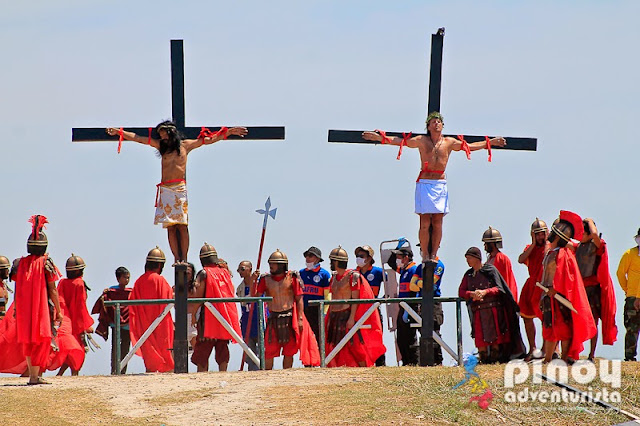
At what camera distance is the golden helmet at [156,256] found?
19578mm

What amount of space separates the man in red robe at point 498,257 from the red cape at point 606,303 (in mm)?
1210

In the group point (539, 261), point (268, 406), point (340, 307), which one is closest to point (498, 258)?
point (539, 261)

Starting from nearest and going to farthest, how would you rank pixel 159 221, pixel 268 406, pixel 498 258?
pixel 268 406 → pixel 159 221 → pixel 498 258

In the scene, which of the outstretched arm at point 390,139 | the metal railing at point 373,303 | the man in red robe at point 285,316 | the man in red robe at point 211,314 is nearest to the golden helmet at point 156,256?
the man in red robe at point 211,314

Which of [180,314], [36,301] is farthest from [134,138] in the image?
[36,301]

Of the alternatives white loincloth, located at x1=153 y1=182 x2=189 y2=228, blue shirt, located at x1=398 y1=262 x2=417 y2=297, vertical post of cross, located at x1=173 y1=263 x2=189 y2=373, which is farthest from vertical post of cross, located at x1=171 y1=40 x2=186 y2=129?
blue shirt, located at x1=398 y1=262 x2=417 y2=297

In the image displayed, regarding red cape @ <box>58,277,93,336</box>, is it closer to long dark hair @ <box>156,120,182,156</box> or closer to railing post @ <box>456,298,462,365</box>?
long dark hair @ <box>156,120,182,156</box>

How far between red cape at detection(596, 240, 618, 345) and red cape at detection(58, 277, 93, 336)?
7.23 m

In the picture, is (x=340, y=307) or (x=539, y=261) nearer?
(x=539, y=261)

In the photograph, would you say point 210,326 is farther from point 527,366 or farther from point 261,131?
point 527,366

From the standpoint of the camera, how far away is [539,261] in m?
17.2

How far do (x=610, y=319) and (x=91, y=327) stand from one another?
733cm

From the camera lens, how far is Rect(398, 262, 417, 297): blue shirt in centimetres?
1873

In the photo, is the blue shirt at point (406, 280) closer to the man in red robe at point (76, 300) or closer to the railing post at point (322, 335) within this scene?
the railing post at point (322, 335)
